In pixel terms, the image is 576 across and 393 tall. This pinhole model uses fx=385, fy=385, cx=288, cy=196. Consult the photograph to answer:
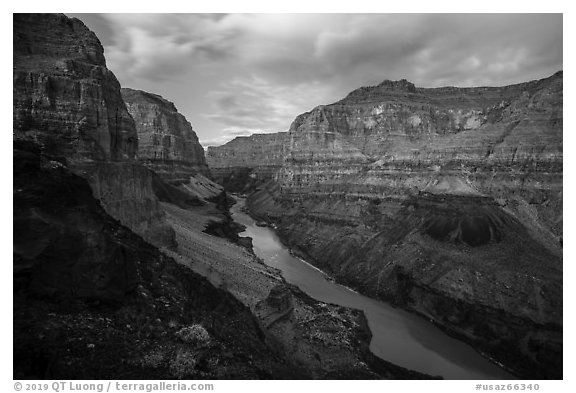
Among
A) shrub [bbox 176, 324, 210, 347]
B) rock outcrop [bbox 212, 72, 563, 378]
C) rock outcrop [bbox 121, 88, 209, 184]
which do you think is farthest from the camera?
A: rock outcrop [bbox 121, 88, 209, 184]

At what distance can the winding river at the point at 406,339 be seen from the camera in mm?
31531

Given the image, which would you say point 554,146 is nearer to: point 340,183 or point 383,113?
point 340,183

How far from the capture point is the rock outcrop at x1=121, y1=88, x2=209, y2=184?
9088 centimetres

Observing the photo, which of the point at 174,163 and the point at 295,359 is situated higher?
the point at 174,163

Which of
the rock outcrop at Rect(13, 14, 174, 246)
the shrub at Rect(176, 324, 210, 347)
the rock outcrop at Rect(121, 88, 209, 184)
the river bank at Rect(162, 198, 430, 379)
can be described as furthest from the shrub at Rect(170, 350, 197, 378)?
the rock outcrop at Rect(121, 88, 209, 184)

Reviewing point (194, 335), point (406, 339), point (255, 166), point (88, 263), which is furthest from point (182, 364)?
point (255, 166)

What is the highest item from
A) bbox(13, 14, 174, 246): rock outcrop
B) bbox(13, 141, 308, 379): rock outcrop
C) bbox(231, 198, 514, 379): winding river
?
bbox(13, 14, 174, 246): rock outcrop

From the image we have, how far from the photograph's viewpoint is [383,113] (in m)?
97.4

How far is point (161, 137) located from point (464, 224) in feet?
243

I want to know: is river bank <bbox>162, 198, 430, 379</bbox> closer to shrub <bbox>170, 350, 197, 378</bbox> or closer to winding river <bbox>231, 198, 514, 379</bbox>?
winding river <bbox>231, 198, 514, 379</bbox>

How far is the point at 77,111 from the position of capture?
2792cm

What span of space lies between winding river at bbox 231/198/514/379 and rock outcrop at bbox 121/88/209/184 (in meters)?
48.9

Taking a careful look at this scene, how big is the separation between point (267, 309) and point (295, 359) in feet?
21.9

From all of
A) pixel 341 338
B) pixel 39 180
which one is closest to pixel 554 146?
pixel 341 338
